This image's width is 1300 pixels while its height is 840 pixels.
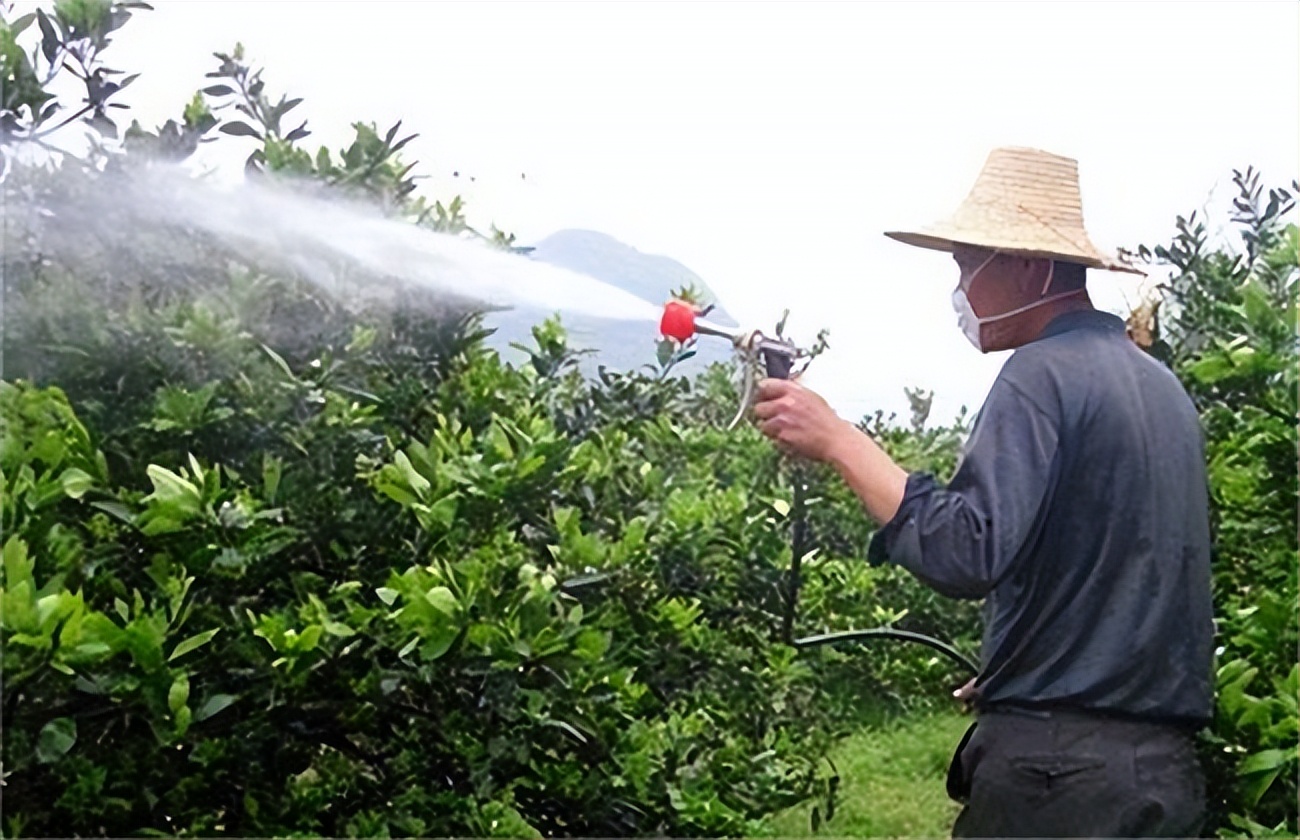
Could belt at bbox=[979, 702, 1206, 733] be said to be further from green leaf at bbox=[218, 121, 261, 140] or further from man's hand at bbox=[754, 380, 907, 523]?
green leaf at bbox=[218, 121, 261, 140]

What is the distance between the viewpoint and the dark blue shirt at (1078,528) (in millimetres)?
2105

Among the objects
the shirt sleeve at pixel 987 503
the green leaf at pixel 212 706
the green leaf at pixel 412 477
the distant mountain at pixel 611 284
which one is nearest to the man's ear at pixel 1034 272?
the shirt sleeve at pixel 987 503

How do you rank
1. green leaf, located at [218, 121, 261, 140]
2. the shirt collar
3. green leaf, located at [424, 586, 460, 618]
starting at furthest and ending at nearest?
1. green leaf, located at [218, 121, 261, 140]
2. green leaf, located at [424, 586, 460, 618]
3. the shirt collar

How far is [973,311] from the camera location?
2.30m

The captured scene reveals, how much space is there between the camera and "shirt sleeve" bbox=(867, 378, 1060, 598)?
6.86ft

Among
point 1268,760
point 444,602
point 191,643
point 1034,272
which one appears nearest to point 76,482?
point 191,643

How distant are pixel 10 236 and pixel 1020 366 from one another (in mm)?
1753

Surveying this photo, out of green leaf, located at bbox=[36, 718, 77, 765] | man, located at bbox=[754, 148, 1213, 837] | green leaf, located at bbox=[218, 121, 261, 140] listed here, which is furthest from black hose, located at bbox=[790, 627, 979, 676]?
green leaf, located at bbox=[218, 121, 261, 140]

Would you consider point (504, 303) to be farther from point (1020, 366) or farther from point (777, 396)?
point (1020, 366)

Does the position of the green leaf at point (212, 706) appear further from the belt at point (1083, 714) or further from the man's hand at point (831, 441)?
the belt at point (1083, 714)

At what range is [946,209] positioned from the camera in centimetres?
245

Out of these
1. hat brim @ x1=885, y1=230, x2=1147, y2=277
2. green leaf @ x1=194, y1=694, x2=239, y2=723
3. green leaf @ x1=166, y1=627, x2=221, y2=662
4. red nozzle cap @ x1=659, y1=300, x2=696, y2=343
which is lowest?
green leaf @ x1=194, y1=694, x2=239, y2=723

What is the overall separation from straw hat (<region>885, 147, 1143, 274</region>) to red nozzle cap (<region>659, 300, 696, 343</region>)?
0.41 metres

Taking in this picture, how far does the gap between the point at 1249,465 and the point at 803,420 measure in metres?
0.86
